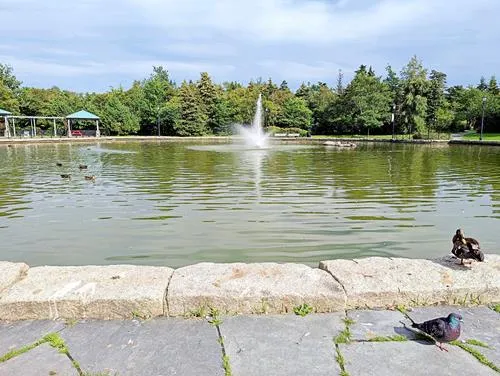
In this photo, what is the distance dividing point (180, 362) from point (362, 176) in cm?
1328

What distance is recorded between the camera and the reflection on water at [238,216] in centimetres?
600

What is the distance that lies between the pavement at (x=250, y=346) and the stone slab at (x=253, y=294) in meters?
0.08

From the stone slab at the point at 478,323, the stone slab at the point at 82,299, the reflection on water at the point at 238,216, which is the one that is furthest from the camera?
the reflection on water at the point at 238,216

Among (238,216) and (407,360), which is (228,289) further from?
(238,216)

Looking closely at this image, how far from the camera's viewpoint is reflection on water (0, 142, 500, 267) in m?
6.00

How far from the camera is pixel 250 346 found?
7.88 feet

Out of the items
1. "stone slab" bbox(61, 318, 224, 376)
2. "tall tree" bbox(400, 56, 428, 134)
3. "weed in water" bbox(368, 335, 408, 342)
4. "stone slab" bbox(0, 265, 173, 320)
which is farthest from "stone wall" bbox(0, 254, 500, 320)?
"tall tree" bbox(400, 56, 428, 134)

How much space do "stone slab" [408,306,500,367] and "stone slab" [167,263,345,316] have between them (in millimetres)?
586

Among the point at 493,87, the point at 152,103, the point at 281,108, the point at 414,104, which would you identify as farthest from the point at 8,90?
the point at 493,87

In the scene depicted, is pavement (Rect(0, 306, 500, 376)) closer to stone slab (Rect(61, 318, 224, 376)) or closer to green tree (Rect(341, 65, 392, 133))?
stone slab (Rect(61, 318, 224, 376))

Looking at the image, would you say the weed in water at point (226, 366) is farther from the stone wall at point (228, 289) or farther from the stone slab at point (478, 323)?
the stone slab at point (478, 323)

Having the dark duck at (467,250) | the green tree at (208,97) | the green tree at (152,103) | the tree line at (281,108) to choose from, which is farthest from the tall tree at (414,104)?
the dark duck at (467,250)

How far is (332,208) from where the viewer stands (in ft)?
29.4

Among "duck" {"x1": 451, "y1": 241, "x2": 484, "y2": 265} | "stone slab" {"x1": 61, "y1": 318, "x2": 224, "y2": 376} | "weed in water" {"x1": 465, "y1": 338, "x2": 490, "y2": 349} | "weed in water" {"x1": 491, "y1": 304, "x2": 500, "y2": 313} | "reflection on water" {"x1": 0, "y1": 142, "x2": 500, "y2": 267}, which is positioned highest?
"duck" {"x1": 451, "y1": 241, "x2": 484, "y2": 265}
